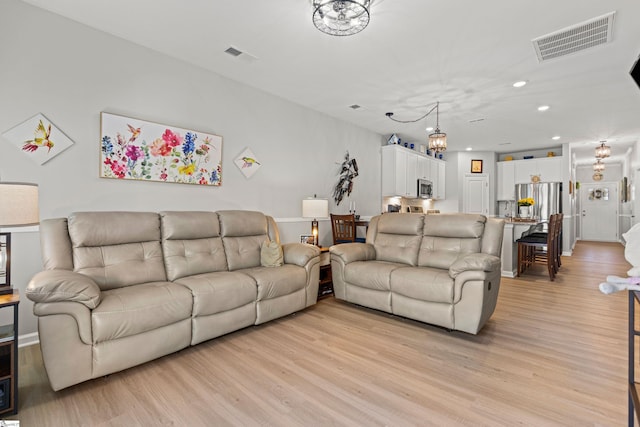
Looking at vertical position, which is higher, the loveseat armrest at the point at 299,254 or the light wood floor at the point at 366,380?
the loveseat armrest at the point at 299,254

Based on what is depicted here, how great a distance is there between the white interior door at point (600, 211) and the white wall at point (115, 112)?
1151cm

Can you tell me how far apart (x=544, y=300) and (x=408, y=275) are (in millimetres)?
2256

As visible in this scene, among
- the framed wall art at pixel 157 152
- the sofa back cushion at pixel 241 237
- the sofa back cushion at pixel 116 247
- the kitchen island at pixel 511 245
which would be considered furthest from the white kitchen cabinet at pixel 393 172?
the sofa back cushion at pixel 116 247

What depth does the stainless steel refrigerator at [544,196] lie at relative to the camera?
7652 mm

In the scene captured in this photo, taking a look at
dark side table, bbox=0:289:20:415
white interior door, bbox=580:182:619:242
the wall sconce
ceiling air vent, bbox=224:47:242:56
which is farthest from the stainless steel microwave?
white interior door, bbox=580:182:619:242

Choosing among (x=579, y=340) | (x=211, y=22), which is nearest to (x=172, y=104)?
(x=211, y=22)

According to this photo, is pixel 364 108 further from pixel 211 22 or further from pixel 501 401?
pixel 501 401

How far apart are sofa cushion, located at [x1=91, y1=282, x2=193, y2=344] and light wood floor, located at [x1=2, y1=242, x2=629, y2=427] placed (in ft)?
1.11

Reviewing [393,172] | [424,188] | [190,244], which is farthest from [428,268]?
[424,188]

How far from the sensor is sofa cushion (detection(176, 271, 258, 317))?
8.30 ft

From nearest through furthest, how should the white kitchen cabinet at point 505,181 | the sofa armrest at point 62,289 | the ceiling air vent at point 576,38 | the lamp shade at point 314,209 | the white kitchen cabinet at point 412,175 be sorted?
1. the sofa armrest at point 62,289
2. the ceiling air vent at point 576,38
3. the lamp shade at point 314,209
4. the white kitchen cabinet at point 412,175
5. the white kitchen cabinet at point 505,181

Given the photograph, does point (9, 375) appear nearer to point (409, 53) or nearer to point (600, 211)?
point (409, 53)

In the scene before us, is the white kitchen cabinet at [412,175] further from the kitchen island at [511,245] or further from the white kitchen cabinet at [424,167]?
the kitchen island at [511,245]

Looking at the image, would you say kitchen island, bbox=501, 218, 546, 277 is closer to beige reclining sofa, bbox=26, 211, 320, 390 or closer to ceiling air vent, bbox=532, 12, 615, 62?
ceiling air vent, bbox=532, 12, 615, 62
